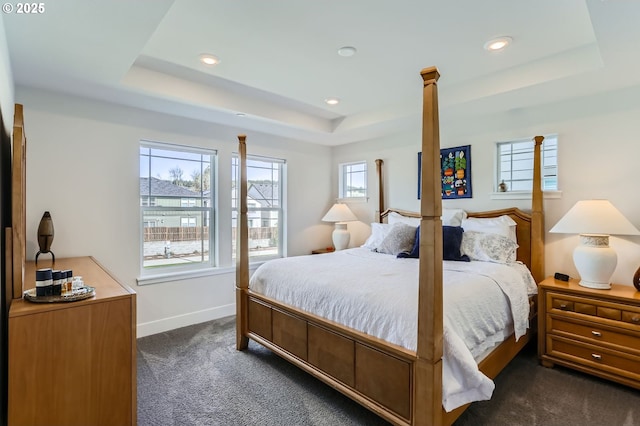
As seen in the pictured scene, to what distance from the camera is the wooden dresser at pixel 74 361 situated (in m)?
1.48

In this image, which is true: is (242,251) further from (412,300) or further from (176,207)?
(412,300)

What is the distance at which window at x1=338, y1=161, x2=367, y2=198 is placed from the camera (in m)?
4.97

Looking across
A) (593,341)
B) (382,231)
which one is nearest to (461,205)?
(382,231)

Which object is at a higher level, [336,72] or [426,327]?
[336,72]

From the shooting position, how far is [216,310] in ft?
13.0

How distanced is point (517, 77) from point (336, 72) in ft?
5.09

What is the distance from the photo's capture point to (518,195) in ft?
11.2

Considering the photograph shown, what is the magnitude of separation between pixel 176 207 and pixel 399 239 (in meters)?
2.56

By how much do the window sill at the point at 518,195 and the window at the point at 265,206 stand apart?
276 centimetres

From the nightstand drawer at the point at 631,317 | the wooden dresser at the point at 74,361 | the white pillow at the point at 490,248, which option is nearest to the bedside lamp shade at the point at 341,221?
the white pillow at the point at 490,248

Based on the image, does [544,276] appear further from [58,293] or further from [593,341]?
[58,293]

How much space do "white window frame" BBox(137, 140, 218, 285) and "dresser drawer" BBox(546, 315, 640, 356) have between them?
3.50m

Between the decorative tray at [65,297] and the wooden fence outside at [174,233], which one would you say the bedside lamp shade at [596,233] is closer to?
the decorative tray at [65,297]

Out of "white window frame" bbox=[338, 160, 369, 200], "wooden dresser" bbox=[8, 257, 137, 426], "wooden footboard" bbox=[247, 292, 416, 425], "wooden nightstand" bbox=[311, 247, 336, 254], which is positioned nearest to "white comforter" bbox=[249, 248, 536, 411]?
"wooden footboard" bbox=[247, 292, 416, 425]
